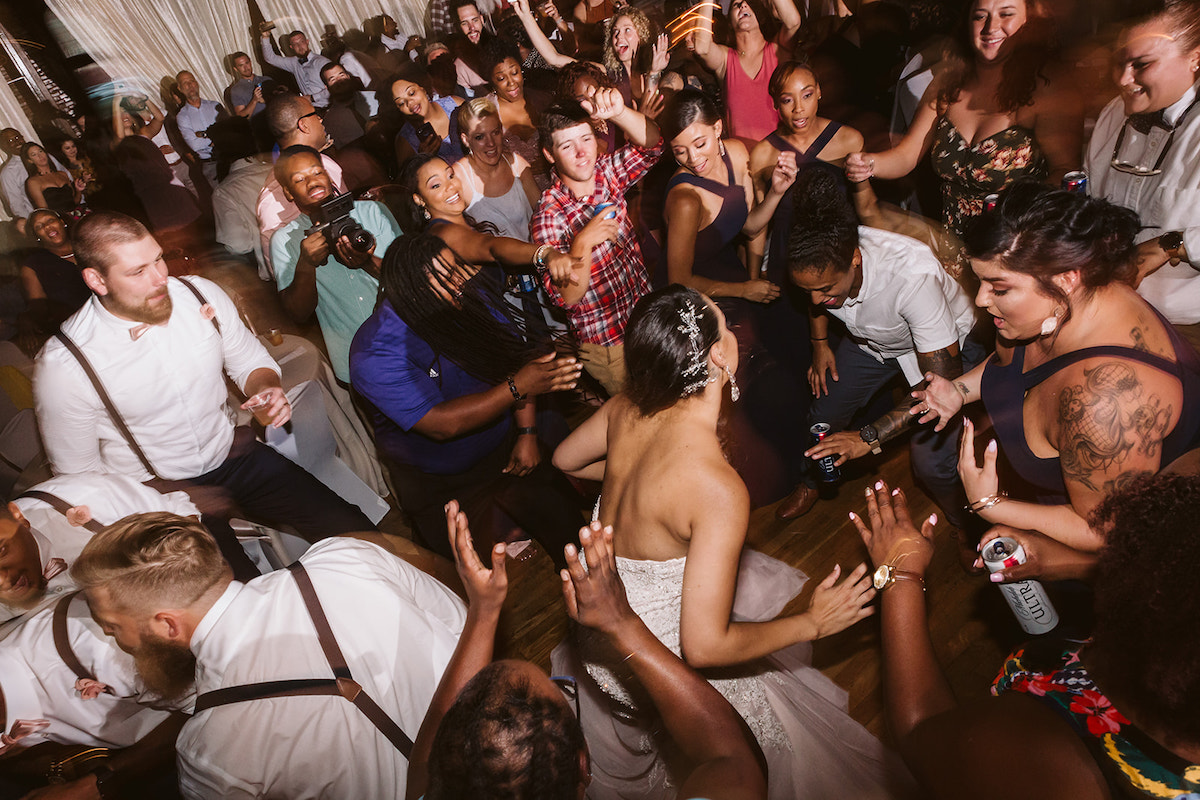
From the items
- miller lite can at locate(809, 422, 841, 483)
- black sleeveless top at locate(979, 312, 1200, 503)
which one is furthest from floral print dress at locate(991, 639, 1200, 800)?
miller lite can at locate(809, 422, 841, 483)

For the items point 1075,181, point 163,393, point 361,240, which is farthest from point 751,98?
point 163,393

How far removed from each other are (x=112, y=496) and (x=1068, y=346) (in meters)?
2.56

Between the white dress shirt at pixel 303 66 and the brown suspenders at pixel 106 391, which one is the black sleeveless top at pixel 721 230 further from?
the white dress shirt at pixel 303 66

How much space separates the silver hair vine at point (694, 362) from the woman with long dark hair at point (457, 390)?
0.78 meters

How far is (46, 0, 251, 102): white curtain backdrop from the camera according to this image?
4.06 meters

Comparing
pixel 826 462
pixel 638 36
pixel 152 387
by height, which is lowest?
pixel 826 462

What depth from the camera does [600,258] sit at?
93.7 inches

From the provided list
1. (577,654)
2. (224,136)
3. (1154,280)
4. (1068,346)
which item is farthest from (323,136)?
(1154,280)

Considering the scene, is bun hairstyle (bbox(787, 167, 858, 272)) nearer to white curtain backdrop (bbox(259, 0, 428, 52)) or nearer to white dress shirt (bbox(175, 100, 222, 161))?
white curtain backdrop (bbox(259, 0, 428, 52))

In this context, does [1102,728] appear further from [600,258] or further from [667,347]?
[600,258]

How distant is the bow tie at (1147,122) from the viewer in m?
1.79

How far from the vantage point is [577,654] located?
1.84 meters

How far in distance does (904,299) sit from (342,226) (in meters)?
2.03

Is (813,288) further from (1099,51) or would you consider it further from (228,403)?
(228,403)
